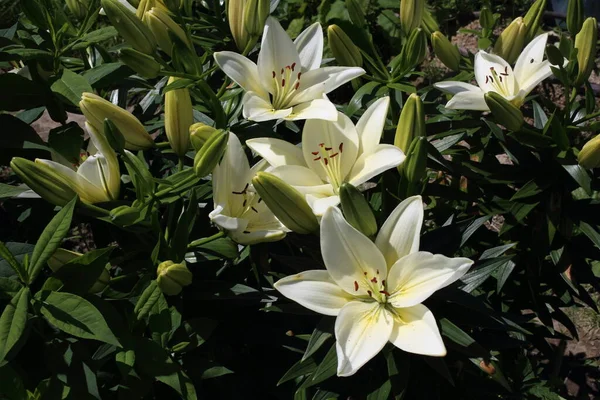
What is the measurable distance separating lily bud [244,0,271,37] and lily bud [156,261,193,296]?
0.52 m

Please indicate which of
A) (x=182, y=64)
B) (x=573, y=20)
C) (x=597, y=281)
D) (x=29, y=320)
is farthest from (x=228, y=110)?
(x=597, y=281)

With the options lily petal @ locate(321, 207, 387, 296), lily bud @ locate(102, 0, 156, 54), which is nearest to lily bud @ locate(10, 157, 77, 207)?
lily bud @ locate(102, 0, 156, 54)

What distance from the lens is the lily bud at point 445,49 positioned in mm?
1472

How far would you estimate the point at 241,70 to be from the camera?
1.25m

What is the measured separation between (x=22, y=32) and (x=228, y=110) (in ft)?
1.89

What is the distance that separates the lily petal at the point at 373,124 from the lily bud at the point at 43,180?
0.52 m

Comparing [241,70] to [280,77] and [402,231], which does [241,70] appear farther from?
[402,231]

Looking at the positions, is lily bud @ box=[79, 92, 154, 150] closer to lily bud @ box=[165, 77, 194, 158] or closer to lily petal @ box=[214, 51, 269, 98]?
lily bud @ box=[165, 77, 194, 158]

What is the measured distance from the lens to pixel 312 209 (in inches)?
42.2

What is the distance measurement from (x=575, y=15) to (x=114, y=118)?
3.31 ft

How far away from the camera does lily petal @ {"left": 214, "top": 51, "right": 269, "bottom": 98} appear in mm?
1221

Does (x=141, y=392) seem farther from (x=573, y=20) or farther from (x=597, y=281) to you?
(x=573, y=20)

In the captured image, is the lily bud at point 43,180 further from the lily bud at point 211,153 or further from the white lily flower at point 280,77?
the white lily flower at point 280,77

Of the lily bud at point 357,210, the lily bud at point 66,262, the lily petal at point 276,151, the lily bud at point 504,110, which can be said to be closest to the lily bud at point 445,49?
the lily bud at point 504,110
